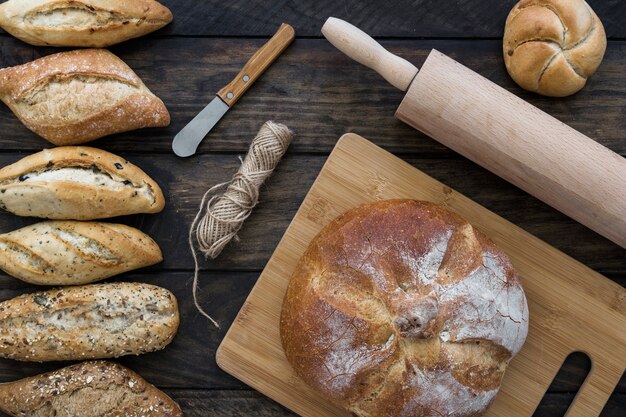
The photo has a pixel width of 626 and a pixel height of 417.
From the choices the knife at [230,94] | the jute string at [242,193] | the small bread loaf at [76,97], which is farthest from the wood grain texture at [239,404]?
the small bread loaf at [76,97]

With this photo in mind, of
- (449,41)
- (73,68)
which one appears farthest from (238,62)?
(449,41)

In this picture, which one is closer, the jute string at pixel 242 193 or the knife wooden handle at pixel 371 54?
the knife wooden handle at pixel 371 54

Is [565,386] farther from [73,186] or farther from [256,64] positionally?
[73,186]

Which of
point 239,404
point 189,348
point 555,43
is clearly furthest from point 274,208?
point 555,43

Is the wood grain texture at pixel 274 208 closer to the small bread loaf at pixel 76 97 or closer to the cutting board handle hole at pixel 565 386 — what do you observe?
the small bread loaf at pixel 76 97

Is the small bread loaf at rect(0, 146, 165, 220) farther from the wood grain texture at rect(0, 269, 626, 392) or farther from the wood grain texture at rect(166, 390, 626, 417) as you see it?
the wood grain texture at rect(166, 390, 626, 417)
